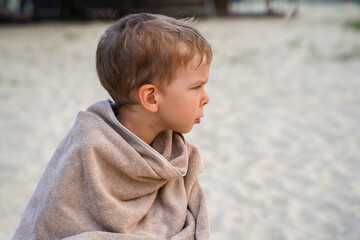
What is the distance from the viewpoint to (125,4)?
56.3 feet

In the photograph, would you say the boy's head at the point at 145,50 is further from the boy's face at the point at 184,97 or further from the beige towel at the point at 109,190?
the beige towel at the point at 109,190

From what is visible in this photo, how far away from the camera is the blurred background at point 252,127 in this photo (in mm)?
3109

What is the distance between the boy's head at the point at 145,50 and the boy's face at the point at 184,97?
0.08 feet

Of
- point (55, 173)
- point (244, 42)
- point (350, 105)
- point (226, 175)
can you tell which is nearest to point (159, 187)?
point (55, 173)

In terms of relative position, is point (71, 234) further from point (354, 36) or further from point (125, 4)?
point (125, 4)

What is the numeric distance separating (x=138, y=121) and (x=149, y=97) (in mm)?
116

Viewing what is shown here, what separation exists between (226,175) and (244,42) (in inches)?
316

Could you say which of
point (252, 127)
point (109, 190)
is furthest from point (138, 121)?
point (252, 127)

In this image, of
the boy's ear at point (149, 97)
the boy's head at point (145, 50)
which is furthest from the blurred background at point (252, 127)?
the boy's ear at point (149, 97)

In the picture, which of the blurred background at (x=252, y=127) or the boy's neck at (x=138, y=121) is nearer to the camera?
the boy's neck at (x=138, y=121)

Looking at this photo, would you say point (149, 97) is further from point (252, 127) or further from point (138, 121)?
point (252, 127)

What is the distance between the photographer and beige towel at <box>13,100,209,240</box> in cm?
138

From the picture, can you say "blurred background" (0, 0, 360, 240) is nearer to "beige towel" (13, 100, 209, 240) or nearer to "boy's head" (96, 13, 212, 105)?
"boy's head" (96, 13, 212, 105)

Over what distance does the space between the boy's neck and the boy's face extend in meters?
0.05
